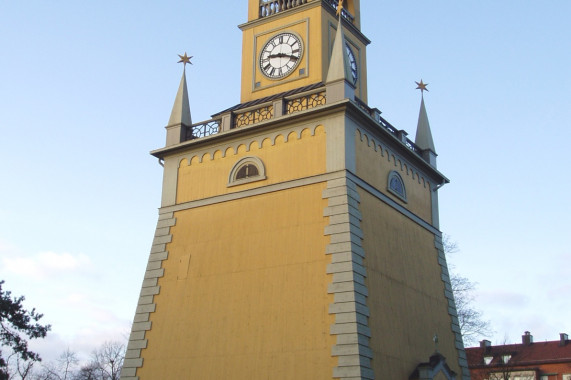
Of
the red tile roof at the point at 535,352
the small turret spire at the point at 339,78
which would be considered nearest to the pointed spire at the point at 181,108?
the small turret spire at the point at 339,78

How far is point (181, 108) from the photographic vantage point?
25.9 meters

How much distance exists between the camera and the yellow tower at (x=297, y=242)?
20.1 meters

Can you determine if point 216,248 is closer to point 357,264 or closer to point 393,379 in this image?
point 357,264

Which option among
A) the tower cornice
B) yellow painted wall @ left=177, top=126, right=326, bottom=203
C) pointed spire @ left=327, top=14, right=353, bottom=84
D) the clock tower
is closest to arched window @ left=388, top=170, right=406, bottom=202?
the tower cornice

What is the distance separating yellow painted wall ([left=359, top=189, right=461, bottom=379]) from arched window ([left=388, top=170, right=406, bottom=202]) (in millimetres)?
654

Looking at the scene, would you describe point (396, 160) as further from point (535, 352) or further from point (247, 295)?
point (535, 352)

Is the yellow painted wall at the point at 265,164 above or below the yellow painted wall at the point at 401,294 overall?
above

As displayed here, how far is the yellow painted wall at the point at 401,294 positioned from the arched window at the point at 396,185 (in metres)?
0.65

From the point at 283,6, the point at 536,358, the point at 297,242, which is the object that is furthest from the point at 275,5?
the point at 536,358

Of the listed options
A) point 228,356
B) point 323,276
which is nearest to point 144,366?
point 228,356

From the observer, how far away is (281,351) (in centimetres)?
2003

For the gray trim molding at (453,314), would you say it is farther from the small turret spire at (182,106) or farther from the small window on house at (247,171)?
the small turret spire at (182,106)

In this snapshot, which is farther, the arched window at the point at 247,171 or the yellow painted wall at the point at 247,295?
the arched window at the point at 247,171

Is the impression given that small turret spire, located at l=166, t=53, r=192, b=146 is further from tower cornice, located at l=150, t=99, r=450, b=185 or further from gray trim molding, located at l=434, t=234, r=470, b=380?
gray trim molding, located at l=434, t=234, r=470, b=380
